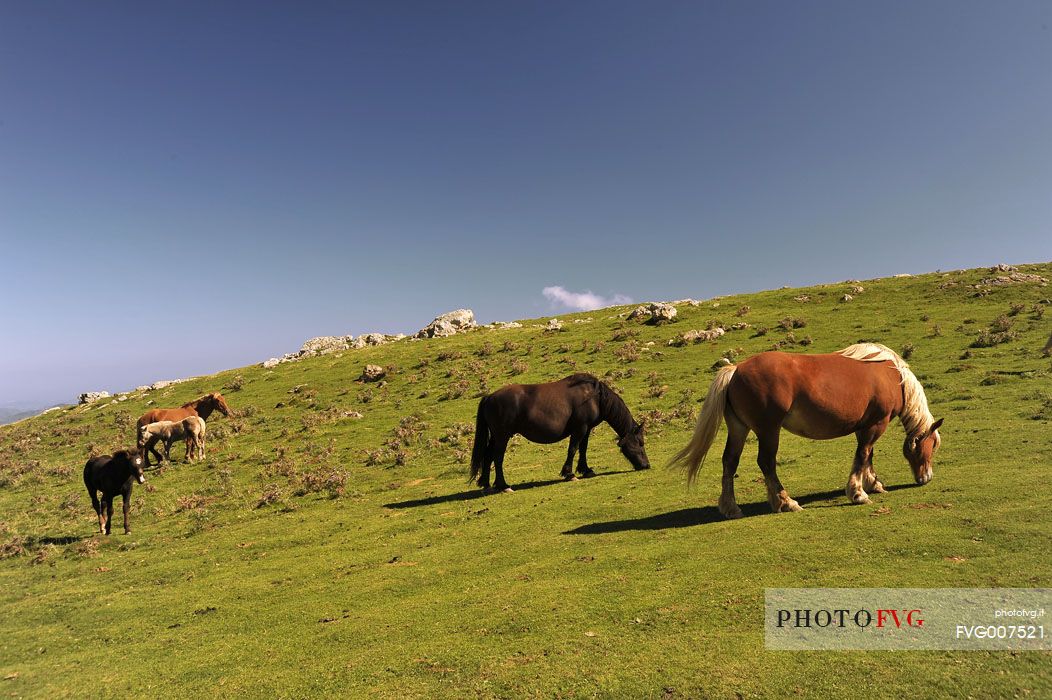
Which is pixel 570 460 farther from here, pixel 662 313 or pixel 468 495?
pixel 662 313

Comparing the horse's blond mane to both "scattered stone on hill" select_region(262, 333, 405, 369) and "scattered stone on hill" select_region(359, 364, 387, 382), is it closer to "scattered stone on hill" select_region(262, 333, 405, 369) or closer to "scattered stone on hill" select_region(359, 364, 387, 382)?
"scattered stone on hill" select_region(359, 364, 387, 382)

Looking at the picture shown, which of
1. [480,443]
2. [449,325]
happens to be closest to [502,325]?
[449,325]

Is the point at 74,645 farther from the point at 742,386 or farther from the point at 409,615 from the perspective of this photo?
the point at 742,386

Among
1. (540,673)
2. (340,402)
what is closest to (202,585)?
(540,673)

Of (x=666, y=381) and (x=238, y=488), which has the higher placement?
(x=666, y=381)

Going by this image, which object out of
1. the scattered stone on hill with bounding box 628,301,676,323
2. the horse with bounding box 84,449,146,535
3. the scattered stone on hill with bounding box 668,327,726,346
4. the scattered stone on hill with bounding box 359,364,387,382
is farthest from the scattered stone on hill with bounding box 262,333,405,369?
the horse with bounding box 84,449,146,535

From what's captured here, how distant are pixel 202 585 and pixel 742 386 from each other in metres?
11.9

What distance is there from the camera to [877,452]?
12906 millimetres

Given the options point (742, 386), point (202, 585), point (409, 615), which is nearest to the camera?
point (409, 615)

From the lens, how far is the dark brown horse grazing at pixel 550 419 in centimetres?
1478

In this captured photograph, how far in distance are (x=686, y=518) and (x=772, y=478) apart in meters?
1.82

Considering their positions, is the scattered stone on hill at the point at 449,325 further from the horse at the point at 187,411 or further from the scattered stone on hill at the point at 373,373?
the horse at the point at 187,411

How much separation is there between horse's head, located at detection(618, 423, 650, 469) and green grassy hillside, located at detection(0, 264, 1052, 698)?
0.53m

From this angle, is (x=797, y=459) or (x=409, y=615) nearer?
(x=409, y=615)
